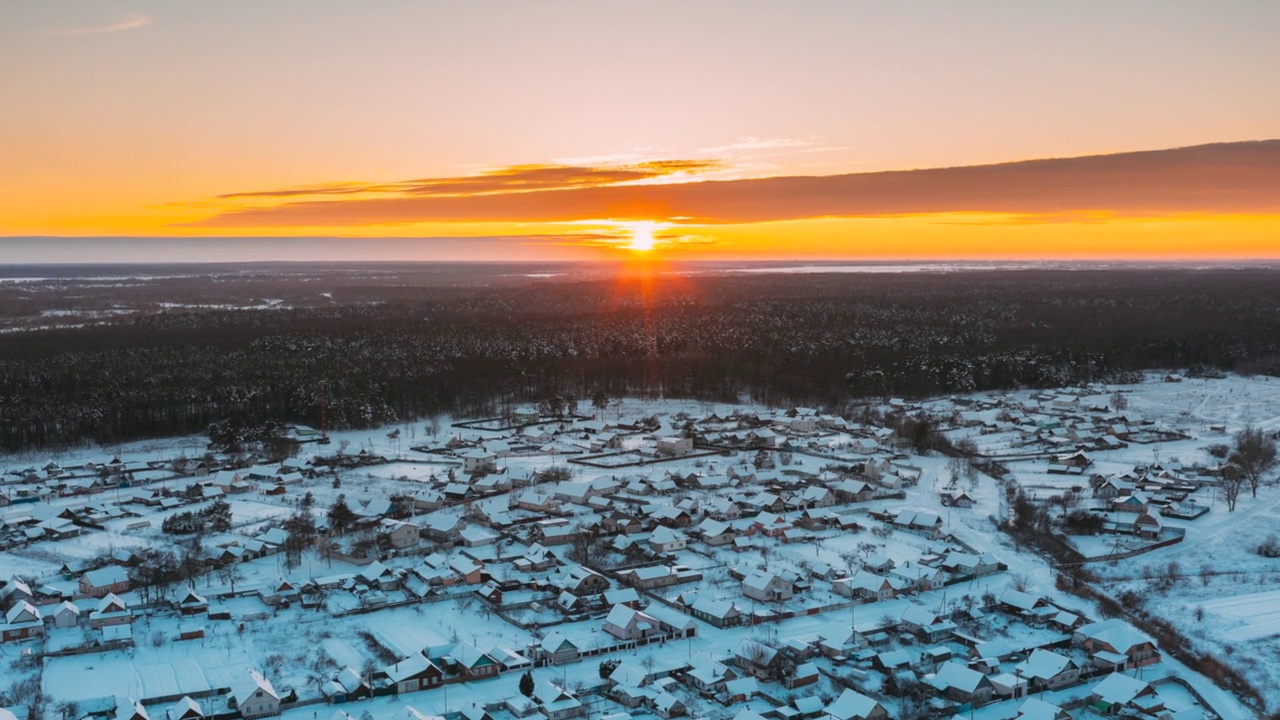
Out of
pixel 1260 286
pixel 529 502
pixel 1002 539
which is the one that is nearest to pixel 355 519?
pixel 529 502

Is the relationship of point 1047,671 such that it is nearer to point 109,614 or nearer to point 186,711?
point 186,711

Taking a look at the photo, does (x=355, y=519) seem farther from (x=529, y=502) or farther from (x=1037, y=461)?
(x=1037, y=461)

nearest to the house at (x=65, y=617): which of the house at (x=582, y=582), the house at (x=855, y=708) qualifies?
the house at (x=582, y=582)

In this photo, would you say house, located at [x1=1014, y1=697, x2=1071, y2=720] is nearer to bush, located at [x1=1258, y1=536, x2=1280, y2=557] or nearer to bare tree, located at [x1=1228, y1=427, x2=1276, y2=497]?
bush, located at [x1=1258, y1=536, x2=1280, y2=557]

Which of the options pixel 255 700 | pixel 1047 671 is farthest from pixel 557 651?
pixel 1047 671

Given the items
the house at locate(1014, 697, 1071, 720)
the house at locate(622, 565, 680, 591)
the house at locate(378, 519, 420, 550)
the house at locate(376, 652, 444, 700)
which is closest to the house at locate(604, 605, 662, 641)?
the house at locate(622, 565, 680, 591)
